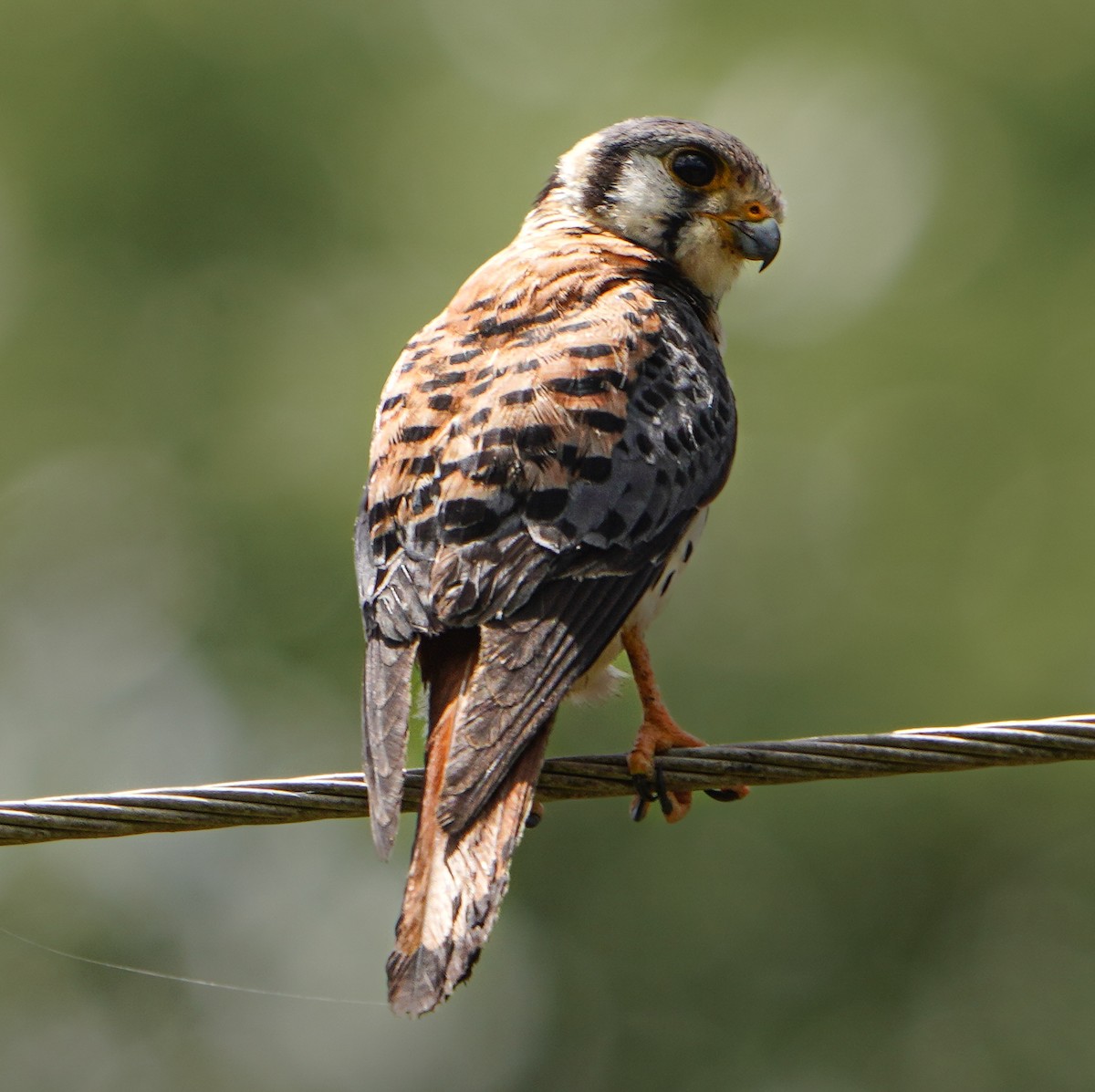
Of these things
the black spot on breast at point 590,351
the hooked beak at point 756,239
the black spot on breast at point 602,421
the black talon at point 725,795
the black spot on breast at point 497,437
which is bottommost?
the black talon at point 725,795

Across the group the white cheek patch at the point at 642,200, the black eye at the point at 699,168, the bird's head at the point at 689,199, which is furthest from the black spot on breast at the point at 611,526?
the black eye at the point at 699,168

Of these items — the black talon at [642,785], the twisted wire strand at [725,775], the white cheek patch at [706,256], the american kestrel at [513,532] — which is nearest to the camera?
the twisted wire strand at [725,775]

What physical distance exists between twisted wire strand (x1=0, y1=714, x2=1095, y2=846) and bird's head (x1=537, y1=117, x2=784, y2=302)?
2.19 meters

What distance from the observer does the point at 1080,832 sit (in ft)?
30.1

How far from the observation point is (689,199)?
17.1ft

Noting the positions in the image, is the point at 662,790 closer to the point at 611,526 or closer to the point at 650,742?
the point at 650,742

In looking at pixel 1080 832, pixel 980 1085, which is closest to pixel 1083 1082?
pixel 980 1085

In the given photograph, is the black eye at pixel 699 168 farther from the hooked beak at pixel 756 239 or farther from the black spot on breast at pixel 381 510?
the black spot on breast at pixel 381 510

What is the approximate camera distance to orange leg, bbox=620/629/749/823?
150 inches

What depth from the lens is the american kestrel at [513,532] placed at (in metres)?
3.32

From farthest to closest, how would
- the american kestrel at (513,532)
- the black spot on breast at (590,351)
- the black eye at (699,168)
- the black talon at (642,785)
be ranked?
the black eye at (699,168) < the black spot on breast at (590,351) < the black talon at (642,785) < the american kestrel at (513,532)

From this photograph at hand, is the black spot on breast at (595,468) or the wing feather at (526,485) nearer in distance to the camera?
the wing feather at (526,485)

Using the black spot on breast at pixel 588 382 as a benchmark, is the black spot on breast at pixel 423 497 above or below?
below

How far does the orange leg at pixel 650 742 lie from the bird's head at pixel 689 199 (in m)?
1.31
